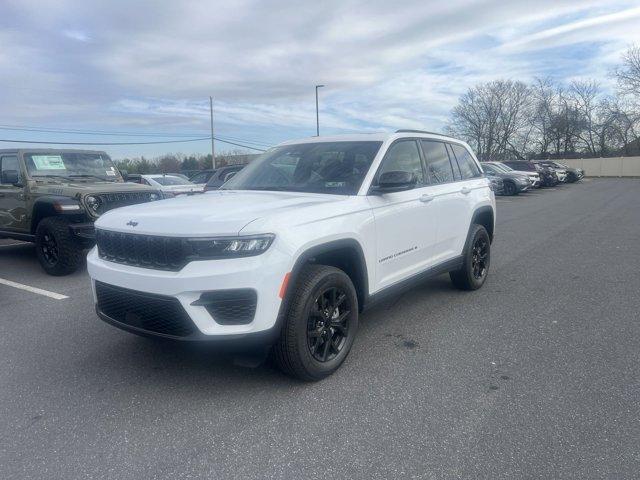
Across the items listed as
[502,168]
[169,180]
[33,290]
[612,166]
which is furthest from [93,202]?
[612,166]

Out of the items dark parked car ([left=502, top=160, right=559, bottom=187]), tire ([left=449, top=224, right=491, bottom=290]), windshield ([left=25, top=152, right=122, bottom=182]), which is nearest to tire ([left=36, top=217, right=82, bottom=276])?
windshield ([left=25, top=152, right=122, bottom=182])

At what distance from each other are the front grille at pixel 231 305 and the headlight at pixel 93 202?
4693 millimetres

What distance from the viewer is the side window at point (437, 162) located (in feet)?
17.3

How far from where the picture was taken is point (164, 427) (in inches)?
123

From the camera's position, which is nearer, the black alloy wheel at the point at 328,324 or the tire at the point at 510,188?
the black alloy wheel at the point at 328,324

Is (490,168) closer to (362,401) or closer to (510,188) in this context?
(510,188)

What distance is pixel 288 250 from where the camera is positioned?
330 centimetres

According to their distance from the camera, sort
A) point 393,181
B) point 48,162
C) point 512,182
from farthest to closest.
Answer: point 512,182, point 48,162, point 393,181

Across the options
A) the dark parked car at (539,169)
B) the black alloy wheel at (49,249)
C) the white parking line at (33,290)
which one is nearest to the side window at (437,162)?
the white parking line at (33,290)

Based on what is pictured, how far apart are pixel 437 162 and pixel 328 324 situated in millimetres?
2535

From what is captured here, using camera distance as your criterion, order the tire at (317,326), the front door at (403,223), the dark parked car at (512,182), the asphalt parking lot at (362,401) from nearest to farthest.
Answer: the asphalt parking lot at (362,401) < the tire at (317,326) < the front door at (403,223) < the dark parked car at (512,182)

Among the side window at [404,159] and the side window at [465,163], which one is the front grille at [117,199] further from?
the side window at [465,163]

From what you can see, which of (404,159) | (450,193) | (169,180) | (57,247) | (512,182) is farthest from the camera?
(512,182)

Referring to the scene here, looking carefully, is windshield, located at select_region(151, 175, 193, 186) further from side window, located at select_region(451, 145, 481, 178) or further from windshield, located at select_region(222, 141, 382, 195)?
windshield, located at select_region(222, 141, 382, 195)
